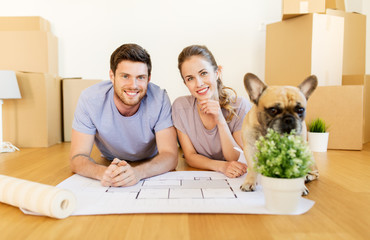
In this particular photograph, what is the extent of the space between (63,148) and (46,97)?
0.49 meters

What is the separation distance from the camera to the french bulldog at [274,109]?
3.44 feet

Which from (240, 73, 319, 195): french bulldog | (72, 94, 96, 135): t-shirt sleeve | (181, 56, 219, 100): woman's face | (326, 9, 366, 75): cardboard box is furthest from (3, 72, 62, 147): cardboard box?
(326, 9, 366, 75): cardboard box

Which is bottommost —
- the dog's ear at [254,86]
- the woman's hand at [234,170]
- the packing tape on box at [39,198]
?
the woman's hand at [234,170]

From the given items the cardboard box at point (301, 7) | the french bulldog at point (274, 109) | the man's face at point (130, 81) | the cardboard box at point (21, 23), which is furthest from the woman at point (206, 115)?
the cardboard box at point (21, 23)

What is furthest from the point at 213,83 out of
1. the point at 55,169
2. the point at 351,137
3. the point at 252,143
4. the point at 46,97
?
the point at 46,97

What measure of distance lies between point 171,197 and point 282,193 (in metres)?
0.40

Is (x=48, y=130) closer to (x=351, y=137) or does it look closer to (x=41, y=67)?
(x=41, y=67)

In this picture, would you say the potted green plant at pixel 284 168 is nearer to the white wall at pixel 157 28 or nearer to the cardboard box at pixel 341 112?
the cardboard box at pixel 341 112

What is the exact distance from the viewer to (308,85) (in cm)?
110

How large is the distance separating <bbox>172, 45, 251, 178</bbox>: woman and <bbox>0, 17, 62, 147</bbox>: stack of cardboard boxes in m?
1.52

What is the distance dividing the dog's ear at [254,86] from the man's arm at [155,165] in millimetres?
582

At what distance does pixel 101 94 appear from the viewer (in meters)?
1.69

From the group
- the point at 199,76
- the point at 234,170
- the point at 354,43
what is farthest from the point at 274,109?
the point at 354,43

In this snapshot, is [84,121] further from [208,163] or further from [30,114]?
[30,114]
